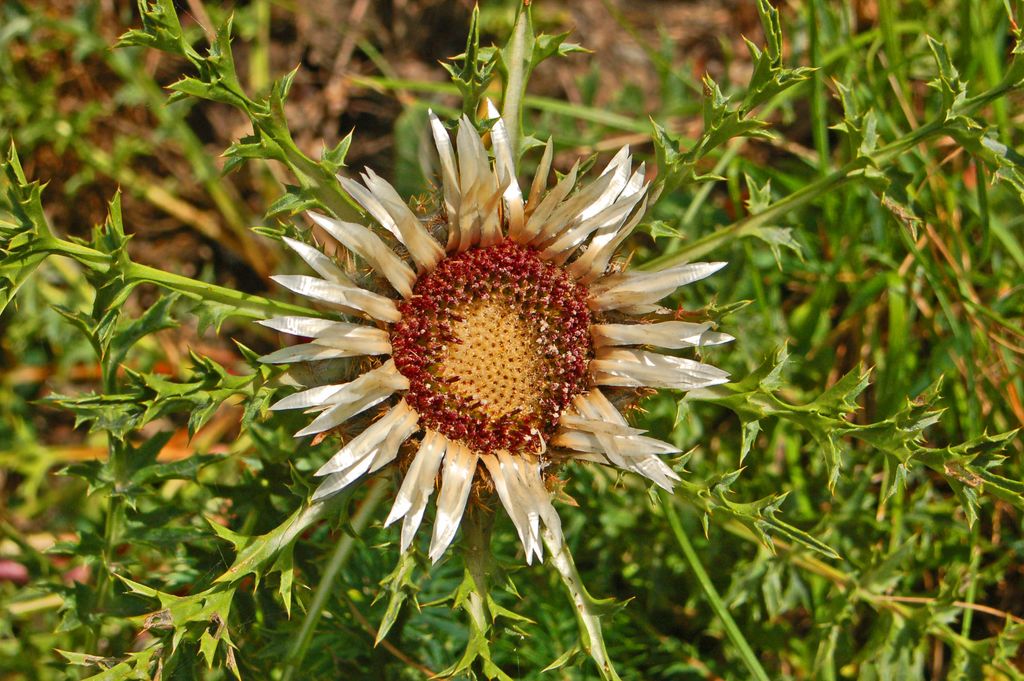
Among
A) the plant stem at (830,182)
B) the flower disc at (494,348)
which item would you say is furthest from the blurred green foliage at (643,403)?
the flower disc at (494,348)

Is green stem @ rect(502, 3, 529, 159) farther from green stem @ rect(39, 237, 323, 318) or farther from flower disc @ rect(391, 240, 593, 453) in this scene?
green stem @ rect(39, 237, 323, 318)

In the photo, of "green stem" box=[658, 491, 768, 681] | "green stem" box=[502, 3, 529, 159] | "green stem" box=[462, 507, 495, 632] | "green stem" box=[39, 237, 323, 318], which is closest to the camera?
"green stem" box=[39, 237, 323, 318]

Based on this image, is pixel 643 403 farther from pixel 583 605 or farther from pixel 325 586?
pixel 325 586

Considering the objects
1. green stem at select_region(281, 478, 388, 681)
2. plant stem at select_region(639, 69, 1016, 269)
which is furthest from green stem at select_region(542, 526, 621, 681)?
plant stem at select_region(639, 69, 1016, 269)

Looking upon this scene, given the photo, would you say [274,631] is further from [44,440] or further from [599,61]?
[599,61]

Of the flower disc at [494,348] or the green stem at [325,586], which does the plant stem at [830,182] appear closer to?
the flower disc at [494,348]

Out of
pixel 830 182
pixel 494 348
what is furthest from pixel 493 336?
pixel 830 182

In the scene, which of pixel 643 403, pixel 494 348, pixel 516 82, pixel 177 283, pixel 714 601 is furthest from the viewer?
pixel 643 403
